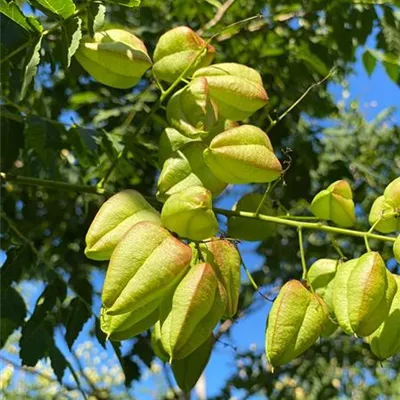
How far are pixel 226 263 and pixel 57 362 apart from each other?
1.05 meters

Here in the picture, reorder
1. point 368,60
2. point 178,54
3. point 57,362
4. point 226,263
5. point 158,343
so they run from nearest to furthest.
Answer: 1. point 226,263
2. point 158,343
3. point 178,54
4. point 57,362
5. point 368,60

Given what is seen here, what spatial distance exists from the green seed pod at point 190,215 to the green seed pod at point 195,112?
0.33 m

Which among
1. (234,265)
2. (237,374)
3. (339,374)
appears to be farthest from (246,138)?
(339,374)

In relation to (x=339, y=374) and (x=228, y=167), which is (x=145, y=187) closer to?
(x=339, y=374)

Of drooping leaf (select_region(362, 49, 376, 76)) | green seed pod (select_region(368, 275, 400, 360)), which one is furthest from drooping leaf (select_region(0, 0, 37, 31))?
drooping leaf (select_region(362, 49, 376, 76))

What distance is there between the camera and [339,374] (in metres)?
5.58

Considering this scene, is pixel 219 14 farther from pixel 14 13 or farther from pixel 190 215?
Answer: pixel 190 215

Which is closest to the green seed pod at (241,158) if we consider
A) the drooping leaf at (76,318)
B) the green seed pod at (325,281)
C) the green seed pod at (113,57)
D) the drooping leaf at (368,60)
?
the green seed pod at (325,281)

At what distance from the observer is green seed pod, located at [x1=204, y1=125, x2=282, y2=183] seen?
229cm

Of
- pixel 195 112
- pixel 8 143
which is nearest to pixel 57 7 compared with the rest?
pixel 195 112

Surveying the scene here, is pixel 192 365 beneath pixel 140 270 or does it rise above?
beneath

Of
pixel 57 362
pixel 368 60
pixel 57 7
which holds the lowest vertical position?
pixel 57 362

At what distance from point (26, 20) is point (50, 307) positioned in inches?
43.9

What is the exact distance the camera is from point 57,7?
2385mm
